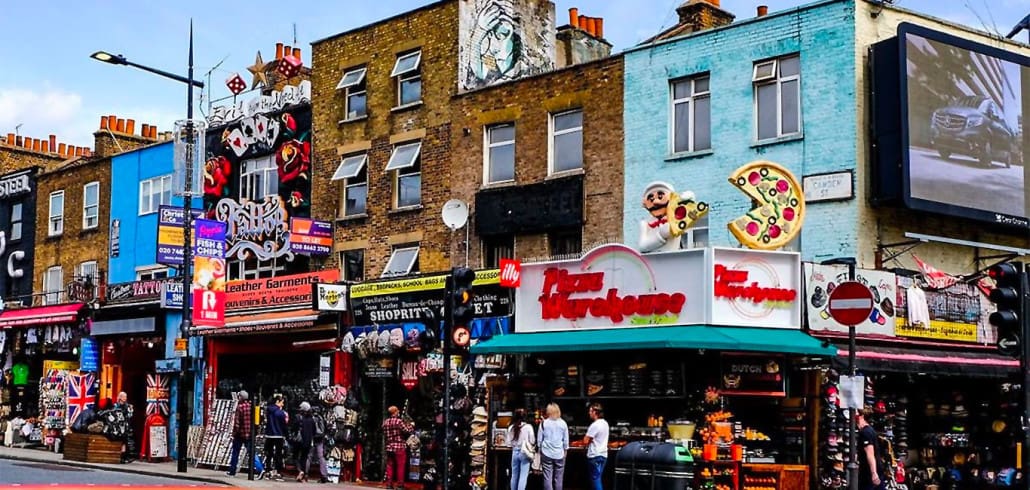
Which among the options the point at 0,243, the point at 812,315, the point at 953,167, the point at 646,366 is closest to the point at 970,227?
the point at 953,167

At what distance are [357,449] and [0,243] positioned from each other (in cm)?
2158

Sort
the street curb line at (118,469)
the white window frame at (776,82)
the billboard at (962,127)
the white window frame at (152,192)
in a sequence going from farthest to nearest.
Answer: the white window frame at (152,192) < the street curb line at (118,469) < the white window frame at (776,82) < the billboard at (962,127)

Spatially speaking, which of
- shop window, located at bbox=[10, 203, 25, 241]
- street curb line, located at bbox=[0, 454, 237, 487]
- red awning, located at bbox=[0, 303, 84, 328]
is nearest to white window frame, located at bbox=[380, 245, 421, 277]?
street curb line, located at bbox=[0, 454, 237, 487]

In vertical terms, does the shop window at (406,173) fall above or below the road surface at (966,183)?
above

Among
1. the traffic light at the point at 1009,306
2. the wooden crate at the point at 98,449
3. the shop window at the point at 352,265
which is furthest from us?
the shop window at the point at 352,265

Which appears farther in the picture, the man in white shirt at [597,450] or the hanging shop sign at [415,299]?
the hanging shop sign at [415,299]

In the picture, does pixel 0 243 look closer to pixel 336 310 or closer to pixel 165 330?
pixel 165 330

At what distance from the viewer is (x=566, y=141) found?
26.8 m

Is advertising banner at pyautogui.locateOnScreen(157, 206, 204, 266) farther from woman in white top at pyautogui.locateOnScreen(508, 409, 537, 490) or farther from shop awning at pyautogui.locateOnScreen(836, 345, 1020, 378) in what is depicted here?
shop awning at pyautogui.locateOnScreen(836, 345, 1020, 378)

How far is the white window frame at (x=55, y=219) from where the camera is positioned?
40594mm

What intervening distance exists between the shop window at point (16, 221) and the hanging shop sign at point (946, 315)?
100.0ft

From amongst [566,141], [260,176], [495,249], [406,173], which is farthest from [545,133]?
[260,176]

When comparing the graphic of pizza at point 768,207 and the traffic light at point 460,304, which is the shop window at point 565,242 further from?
the traffic light at point 460,304

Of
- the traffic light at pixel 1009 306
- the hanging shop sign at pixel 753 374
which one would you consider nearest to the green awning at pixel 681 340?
the hanging shop sign at pixel 753 374
